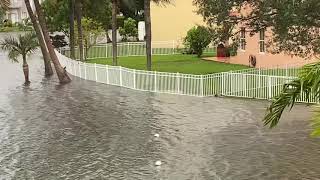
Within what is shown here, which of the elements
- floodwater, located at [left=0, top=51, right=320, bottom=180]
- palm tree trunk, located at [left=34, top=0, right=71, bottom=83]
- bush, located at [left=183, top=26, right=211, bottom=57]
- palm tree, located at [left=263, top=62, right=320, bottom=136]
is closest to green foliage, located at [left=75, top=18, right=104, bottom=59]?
bush, located at [left=183, top=26, right=211, bottom=57]

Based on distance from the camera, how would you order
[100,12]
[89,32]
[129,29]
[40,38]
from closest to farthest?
1. [40,38]
2. [89,32]
3. [100,12]
4. [129,29]

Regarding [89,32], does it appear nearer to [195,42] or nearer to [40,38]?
[195,42]

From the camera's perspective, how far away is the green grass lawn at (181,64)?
92.1 feet

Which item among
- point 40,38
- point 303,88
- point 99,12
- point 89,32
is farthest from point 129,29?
point 303,88

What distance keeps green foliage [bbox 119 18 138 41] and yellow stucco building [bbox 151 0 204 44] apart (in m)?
6.70

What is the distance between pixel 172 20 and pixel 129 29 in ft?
27.2

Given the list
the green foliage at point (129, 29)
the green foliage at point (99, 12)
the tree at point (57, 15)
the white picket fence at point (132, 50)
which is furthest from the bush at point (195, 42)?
the green foliage at point (129, 29)

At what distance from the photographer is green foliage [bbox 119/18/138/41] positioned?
161 feet

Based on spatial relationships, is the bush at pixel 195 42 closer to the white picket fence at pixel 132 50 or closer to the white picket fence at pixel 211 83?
the white picket fence at pixel 132 50

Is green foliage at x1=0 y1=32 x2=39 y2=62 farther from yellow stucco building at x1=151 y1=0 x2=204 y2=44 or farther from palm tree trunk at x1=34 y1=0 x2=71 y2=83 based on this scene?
yellow stucco building at x1=151 y1=0 x2=204 y2=44

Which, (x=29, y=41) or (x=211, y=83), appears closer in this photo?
(x=211, y=83)

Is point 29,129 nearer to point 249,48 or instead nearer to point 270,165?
point 270,165

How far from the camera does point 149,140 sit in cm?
1349

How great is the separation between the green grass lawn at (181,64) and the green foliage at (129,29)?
1126cm
